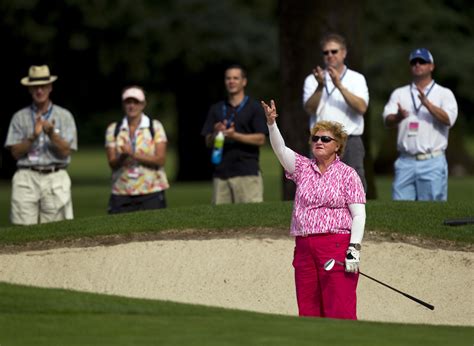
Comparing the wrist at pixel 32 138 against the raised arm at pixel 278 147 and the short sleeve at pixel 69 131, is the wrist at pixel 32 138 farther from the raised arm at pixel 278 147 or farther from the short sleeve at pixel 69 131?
the raised arm at pixel 278 147

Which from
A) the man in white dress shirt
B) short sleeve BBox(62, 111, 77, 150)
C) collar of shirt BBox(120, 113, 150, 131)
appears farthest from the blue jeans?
short sleeve BBox(62, 111, 77, 150)

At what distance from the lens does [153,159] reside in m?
14.4

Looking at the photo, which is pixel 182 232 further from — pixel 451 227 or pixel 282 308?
pixel 451 227

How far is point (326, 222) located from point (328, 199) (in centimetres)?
16

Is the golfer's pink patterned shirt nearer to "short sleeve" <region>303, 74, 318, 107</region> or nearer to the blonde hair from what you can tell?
the blonde hair

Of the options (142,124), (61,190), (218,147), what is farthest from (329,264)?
(61,190)

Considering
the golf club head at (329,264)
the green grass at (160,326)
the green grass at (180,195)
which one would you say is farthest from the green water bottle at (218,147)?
the green grass at (180,195)

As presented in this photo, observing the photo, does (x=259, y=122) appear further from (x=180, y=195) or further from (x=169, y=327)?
(x=180, y=195)

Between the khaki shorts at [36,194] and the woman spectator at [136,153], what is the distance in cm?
56

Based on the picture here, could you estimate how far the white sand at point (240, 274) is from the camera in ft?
39.9

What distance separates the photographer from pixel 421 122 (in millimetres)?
14359

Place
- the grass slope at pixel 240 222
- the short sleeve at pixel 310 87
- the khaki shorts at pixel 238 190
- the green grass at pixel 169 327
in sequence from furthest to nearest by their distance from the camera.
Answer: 1. the khaki shorts at pixel 238 190
2. the short sleeve at pixel 310 87
3. the grass slope at pixel 240 222
4. the green grass at pixel 169 327

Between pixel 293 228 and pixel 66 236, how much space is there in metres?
4.13

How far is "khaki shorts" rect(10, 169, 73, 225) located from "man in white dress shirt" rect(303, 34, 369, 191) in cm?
284
